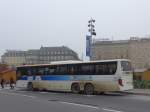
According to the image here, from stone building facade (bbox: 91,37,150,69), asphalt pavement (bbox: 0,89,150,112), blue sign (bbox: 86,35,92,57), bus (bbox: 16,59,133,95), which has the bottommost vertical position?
asphalt pavement (bbox: 0,89,150,112)

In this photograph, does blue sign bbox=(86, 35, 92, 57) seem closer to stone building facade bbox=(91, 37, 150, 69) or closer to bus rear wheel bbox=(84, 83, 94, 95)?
bus rear wheel bbox=(84, 83, 94, 95)

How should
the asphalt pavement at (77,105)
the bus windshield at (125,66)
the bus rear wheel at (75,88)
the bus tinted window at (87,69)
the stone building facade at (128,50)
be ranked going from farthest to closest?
the stone building facade at (128,50) → the bus rear wheel at (75,88) → the bus tinted window at (87,69) → the bus windshield at (125,66) → the asphalt pavement at (77,105)

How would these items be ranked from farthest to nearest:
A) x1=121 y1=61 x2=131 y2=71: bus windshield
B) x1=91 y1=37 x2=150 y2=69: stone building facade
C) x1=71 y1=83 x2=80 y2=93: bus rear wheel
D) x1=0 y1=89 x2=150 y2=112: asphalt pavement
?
x1=91 y1=37 x2=150 y2=69: stone building facade, x1=71 y1=83 x2=80 y2=93: bus rear wheel, x1=121 y1=61 x2=131 y2=71: bus windshield, x1=0 y1=89 x2=150 y2=112: asphalt pavement

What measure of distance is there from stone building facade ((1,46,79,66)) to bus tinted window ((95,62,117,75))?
10589cm

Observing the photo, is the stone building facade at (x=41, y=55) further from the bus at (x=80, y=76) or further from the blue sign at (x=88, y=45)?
the bus at (x=80, y=76)

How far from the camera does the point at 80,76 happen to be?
3353 cm

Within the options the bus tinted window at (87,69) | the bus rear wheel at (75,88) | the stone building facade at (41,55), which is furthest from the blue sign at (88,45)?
the stone building facade at (41,55)

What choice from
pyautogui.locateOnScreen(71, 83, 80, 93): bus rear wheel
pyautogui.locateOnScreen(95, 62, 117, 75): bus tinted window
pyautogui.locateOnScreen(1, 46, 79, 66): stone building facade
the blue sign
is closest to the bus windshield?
pyautogui.locateOnScreen(95, 62, 117, 75): bus tinted window

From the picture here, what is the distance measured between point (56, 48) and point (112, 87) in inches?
4845

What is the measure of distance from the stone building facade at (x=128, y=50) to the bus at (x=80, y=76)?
61.0 meters

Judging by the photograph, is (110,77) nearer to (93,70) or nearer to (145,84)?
(93,70)

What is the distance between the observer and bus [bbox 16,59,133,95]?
30641 mm

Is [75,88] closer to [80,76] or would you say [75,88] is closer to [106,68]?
[80,76]

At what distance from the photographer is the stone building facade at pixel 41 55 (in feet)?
468
